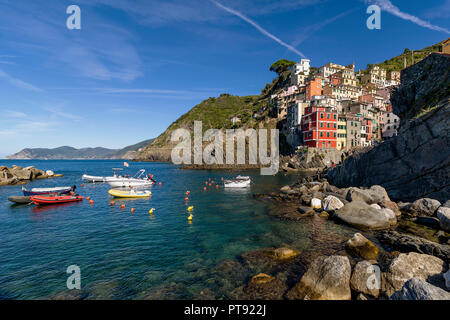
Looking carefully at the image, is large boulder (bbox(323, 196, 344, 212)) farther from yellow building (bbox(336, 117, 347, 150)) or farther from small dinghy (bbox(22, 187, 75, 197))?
yellow building (bbox(336, 117, 347, 150))

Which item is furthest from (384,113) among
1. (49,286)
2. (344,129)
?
(49,286)

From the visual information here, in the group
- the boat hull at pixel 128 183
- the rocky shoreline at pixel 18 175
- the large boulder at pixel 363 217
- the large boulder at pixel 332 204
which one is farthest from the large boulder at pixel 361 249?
the rocky shoreline at pixel 18 175

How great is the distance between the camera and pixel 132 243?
16.8 m

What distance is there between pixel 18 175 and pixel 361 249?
3341 inches

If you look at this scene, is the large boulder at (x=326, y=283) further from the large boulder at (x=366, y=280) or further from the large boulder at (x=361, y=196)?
the large boulder at (x=361, y=196)

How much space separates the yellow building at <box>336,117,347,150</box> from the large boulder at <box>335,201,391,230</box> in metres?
55.9

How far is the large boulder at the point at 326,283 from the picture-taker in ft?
30.5

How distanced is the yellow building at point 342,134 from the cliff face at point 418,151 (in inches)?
1312

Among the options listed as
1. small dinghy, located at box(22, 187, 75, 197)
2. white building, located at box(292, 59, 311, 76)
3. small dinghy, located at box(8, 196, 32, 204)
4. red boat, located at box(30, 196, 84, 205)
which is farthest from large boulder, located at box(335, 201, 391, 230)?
white building, located at box(292, 59, 311, 76)

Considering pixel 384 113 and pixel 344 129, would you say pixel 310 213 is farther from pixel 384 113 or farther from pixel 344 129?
pixel 384 113

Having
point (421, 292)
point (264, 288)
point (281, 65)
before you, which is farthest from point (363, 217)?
point (281, 65)

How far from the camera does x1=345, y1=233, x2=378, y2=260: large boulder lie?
13.2 m

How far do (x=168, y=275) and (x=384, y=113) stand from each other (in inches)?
3613
